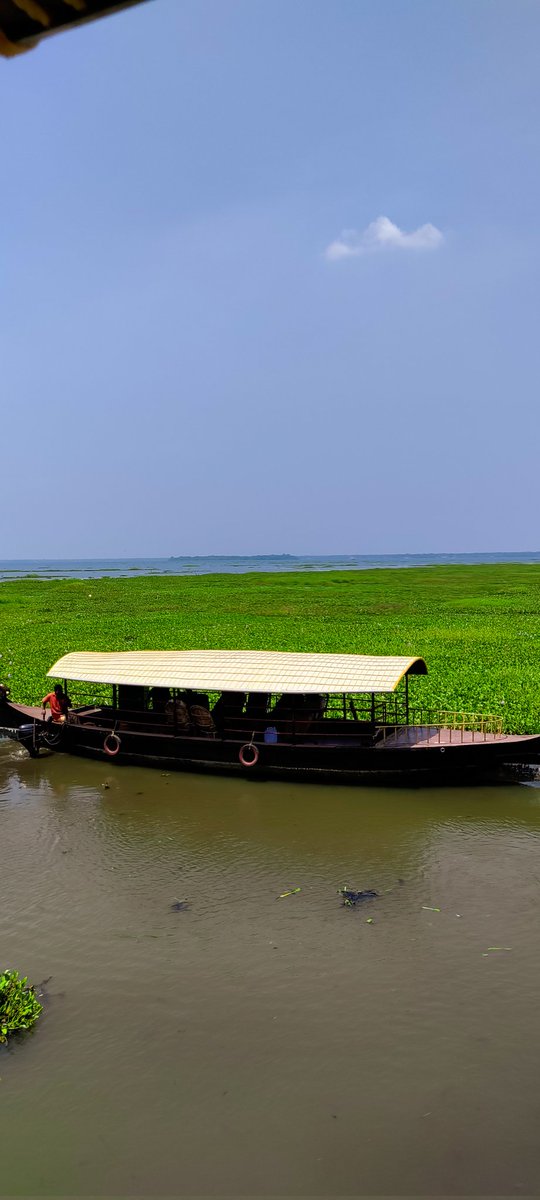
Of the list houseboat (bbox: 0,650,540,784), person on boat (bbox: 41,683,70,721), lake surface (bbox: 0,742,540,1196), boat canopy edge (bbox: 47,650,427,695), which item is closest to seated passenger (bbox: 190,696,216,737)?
houseboat (bbox: 0,650,540,784)

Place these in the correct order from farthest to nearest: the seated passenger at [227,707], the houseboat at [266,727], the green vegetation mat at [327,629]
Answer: the green vegetation mat at [327,629] → the seated passenger at [227,707] → the houseboat at [266,727]

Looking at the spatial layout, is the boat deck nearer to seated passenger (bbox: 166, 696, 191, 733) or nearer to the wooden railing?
the wooden railing

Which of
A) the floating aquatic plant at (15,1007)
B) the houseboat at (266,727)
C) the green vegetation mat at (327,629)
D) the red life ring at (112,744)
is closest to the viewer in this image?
the floating aquatic plant at (15,1007)

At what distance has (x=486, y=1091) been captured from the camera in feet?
21.6

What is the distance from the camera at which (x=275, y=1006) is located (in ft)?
25.5

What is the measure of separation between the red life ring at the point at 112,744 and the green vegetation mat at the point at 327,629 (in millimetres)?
4625

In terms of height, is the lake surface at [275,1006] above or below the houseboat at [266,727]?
below

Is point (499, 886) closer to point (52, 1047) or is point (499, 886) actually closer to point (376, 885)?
point (376, 885)

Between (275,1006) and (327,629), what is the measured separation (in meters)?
27.1

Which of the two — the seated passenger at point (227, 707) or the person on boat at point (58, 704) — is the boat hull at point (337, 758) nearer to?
the seated passenger at point (227, 707)

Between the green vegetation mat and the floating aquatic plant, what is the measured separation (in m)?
12.3

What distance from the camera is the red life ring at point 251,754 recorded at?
48.9 ft

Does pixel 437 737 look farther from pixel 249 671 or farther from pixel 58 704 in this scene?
pixel 58 704

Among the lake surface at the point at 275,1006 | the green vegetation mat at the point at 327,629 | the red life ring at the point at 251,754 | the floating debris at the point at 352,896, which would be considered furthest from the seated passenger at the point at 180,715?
the floating debris at the point at 352,896
